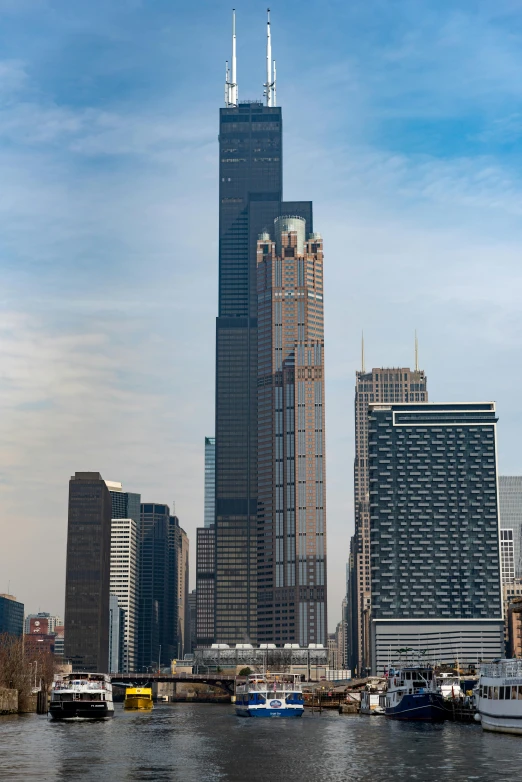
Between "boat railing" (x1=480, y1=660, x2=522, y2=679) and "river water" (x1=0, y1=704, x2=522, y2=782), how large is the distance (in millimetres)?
8004

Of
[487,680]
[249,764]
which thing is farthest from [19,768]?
[487,680]

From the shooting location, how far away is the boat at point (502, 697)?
145375 millimetres

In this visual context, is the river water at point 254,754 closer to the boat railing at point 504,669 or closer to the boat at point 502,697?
the boat at point 502,697

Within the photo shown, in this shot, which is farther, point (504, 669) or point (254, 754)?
point (504, 669)

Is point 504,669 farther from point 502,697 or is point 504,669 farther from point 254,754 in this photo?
point 254,754

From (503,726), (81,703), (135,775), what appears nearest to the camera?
(135,775)

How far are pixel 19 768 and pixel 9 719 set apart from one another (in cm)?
9355

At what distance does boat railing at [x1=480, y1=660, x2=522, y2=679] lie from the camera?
146875mm

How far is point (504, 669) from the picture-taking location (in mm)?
155875

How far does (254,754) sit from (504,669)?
44.4 metres

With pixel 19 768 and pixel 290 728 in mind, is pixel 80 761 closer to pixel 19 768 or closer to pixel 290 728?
pixel 19 768

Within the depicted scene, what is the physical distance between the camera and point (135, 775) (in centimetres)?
10150

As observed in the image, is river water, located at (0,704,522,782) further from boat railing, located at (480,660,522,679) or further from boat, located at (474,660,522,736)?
boat railing, located at (480,660,522,679)

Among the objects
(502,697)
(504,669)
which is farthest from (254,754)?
(504,669)
